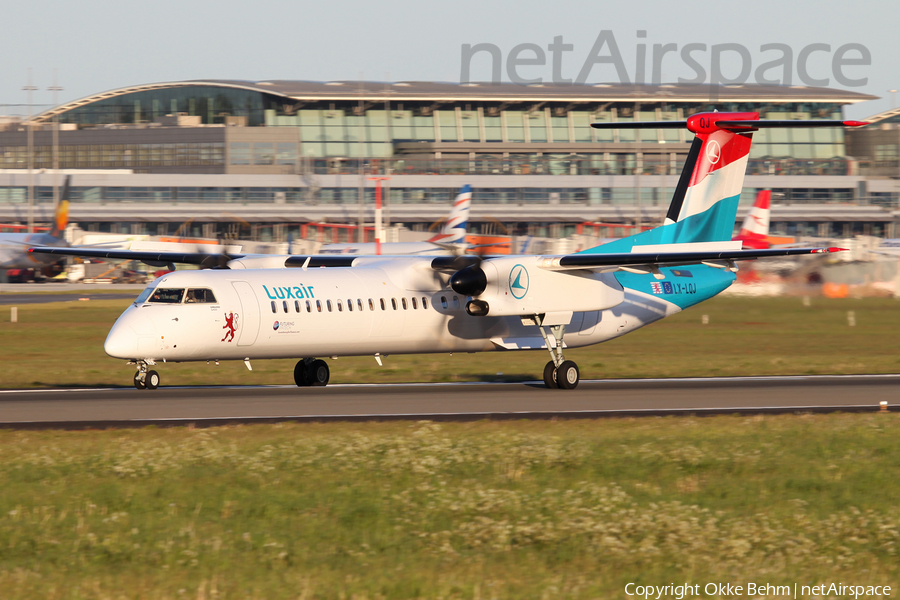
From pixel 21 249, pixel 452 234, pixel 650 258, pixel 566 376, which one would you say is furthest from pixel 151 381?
pixel 21 249

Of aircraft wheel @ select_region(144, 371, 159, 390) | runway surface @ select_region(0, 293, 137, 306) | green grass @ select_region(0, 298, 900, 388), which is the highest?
aircraft wheel @ select_region(144, 371, 159, 390)

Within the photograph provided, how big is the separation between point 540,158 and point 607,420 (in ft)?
328

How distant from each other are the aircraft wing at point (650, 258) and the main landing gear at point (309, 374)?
6225 millimetres

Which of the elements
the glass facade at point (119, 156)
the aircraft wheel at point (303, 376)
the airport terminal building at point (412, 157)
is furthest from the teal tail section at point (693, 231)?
the glass facade at point (119, 156)

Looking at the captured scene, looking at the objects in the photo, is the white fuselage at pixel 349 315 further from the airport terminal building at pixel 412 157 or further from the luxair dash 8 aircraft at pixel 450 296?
the airport terminal building at pixel 412 157

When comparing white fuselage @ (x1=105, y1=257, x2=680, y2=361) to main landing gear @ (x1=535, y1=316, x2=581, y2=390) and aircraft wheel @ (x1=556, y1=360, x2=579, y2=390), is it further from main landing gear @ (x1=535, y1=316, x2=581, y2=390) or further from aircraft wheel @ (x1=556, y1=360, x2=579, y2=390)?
aircraft wheel @ (x1=556, y1=360, x2=579, y2=390)

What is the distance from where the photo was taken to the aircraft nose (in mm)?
20500

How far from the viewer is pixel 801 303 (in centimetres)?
4991

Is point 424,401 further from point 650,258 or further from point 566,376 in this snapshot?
point 650,258

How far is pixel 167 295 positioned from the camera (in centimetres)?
2178

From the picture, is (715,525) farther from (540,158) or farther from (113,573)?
(540,158)

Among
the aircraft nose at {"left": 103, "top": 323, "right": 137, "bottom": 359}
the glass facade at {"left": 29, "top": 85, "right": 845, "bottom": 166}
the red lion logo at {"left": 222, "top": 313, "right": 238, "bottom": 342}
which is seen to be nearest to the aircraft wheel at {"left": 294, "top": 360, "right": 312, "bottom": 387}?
the red lion logo at {"left": 222, "top": 313, "right": 238, "bottom": 342}

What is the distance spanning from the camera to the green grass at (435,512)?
920 cm

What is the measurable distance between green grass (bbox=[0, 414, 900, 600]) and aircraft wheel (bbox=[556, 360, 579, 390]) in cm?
789
